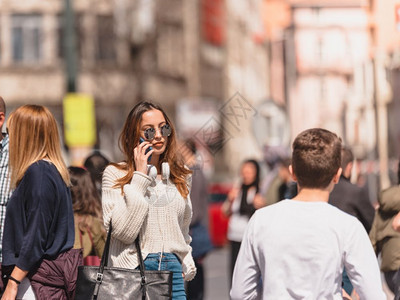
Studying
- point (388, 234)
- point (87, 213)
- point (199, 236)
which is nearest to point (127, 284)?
point (87, 213)

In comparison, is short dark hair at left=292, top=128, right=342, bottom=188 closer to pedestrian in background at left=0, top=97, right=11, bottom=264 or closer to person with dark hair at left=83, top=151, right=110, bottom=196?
pedestrian in background at left=0, top=97, right=11, bottom=264

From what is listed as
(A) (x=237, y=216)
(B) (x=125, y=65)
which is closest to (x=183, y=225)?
(A) (x=237, y=216)

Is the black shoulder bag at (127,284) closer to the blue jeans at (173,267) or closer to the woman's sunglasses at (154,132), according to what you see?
the blue jeans at (173,267)

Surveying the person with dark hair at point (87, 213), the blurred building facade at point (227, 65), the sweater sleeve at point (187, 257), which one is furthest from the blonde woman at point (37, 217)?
the blurred building facade at point (227, 65)

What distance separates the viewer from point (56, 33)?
4456cm

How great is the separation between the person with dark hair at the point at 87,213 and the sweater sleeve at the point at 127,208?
152 centimetres

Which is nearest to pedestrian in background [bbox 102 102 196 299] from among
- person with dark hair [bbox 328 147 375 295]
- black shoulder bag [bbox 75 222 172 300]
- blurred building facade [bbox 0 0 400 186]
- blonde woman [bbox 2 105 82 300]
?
black shoulder bag [bbox 75 222 172 300]

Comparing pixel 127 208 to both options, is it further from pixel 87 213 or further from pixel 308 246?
pixel 87 213

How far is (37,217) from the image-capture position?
19.0ft

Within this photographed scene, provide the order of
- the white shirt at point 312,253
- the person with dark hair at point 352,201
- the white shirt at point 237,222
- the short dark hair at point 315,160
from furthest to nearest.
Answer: the white shirt at point 237,222, the person with dark hair at point 352,201, the short dark hair at point 315,160, the white shirt at point 312,253

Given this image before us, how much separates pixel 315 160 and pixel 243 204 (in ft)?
22.2

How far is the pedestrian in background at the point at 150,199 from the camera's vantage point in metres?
5.63

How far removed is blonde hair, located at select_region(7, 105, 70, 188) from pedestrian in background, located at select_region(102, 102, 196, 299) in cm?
36

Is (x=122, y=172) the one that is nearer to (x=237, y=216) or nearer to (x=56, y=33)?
(x=237, y=216)
